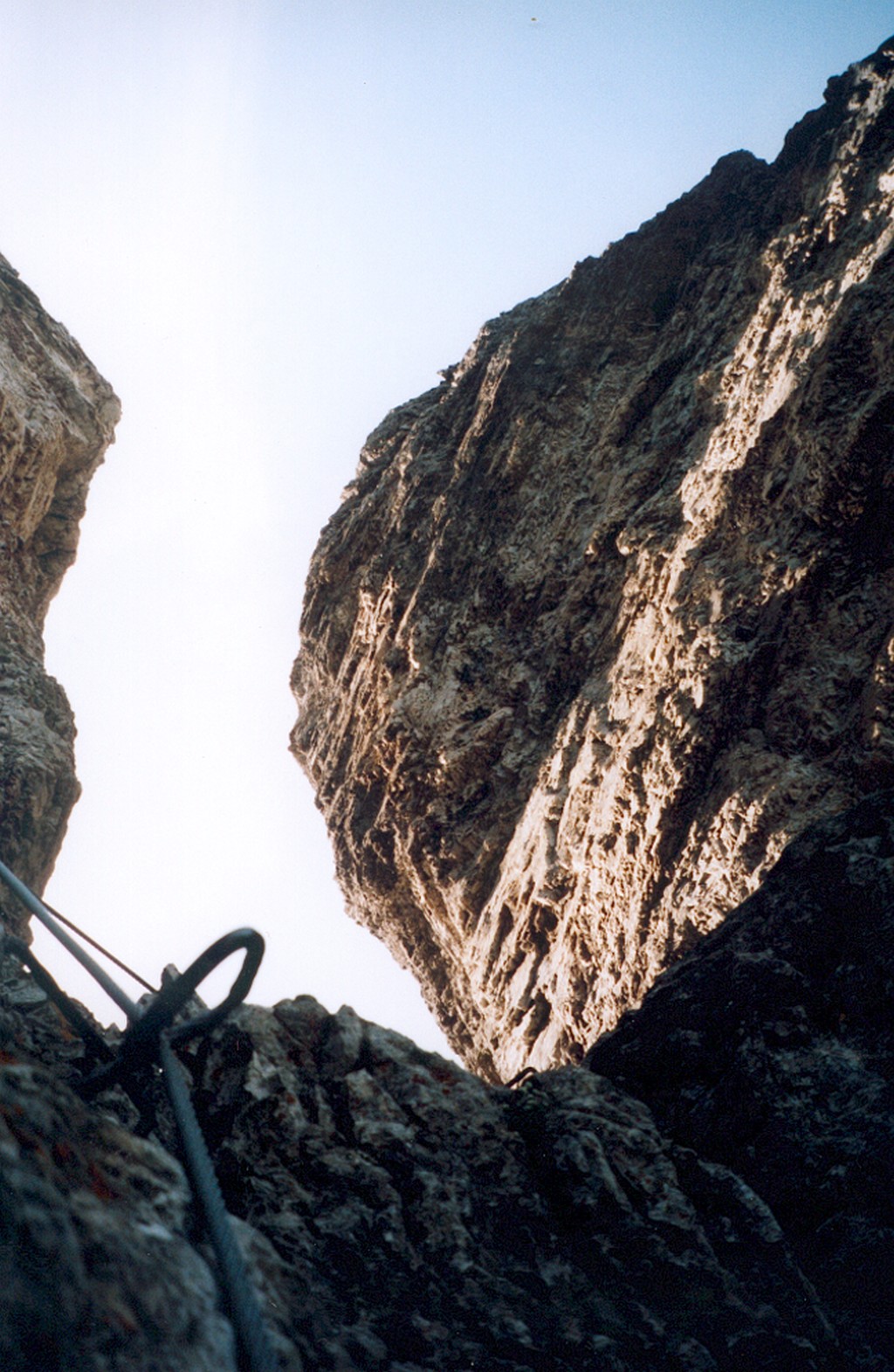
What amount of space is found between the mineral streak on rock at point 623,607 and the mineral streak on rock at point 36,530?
456 cm

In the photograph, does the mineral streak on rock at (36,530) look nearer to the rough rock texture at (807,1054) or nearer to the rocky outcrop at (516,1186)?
the rocky outcrop at (516,1186)

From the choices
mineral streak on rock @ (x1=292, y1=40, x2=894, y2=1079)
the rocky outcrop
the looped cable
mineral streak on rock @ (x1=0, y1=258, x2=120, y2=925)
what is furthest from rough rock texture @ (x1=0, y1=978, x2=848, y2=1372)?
mineral streak on rock @ (x1=0, y1=258, x2=120, y2=925)

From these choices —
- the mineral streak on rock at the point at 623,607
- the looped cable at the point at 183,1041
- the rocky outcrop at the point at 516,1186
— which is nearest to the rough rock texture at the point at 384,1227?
the rocky outcrop at the point at 516,1186

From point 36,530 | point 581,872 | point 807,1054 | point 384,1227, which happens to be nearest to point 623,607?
point 581,872

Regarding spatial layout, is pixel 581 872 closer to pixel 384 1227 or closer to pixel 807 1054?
pixel 807 1054

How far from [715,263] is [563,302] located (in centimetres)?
277

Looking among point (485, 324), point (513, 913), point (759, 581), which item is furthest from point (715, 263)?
point (513, 913)

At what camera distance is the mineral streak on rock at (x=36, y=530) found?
8578 mm

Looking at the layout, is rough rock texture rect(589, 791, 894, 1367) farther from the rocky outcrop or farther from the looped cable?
the looped cable

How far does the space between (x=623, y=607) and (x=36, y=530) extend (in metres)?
8.88

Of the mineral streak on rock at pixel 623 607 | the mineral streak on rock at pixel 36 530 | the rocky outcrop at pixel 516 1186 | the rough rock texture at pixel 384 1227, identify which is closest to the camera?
the rough rock texture at pixel 384 1227

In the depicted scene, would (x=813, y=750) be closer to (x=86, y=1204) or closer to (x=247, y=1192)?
(x=247, y=1192)

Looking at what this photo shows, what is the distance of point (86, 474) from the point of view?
522 inches

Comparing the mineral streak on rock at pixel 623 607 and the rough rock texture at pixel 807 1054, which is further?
the mineral streak on rock at pixel 623 607
